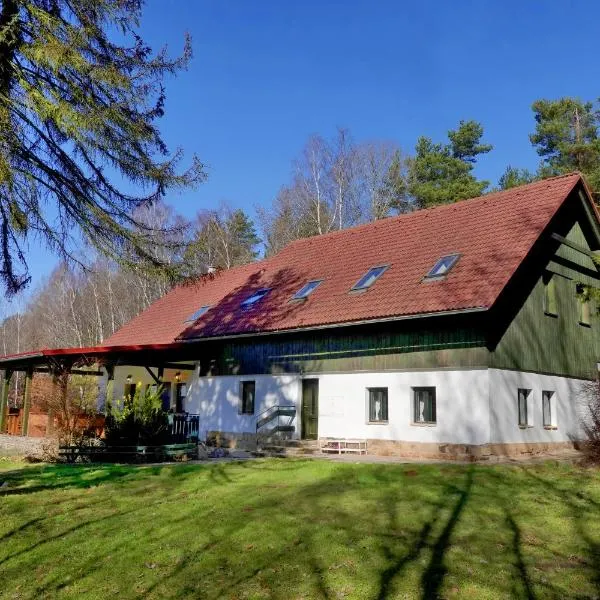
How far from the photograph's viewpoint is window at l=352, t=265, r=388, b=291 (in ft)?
63.4

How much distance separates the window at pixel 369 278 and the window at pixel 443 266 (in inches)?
80.7

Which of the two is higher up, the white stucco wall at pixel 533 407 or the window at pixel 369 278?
the window at pixel 369 278

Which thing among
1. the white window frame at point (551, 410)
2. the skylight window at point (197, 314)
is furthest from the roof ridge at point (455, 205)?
the white window frame at point (551, 410)

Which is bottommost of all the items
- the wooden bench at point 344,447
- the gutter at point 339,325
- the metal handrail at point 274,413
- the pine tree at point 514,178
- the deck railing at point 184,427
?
the wooden bench at point 344,447

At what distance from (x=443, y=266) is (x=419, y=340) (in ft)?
7.73

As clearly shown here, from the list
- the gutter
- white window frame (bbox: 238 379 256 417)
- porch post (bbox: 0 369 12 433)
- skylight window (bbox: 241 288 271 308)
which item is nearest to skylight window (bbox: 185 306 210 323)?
the gutter

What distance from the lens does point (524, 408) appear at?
1695 centimetres

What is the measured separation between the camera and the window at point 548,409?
703 inches

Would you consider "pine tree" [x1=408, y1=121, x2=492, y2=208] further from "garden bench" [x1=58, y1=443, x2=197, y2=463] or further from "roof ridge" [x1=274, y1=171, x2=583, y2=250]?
"garden bench" [x1=58, y1=443, x2=197, y2=463]

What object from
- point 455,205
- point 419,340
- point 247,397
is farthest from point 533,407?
point 247,397

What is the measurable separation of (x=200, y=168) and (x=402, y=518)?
22.8 feet

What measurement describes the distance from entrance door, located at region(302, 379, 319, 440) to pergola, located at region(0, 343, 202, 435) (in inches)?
214

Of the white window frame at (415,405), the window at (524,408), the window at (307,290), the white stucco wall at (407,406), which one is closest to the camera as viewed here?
the white stucco wall at (407,406)

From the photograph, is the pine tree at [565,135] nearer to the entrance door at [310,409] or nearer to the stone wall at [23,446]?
the entrance door at [310,409]
